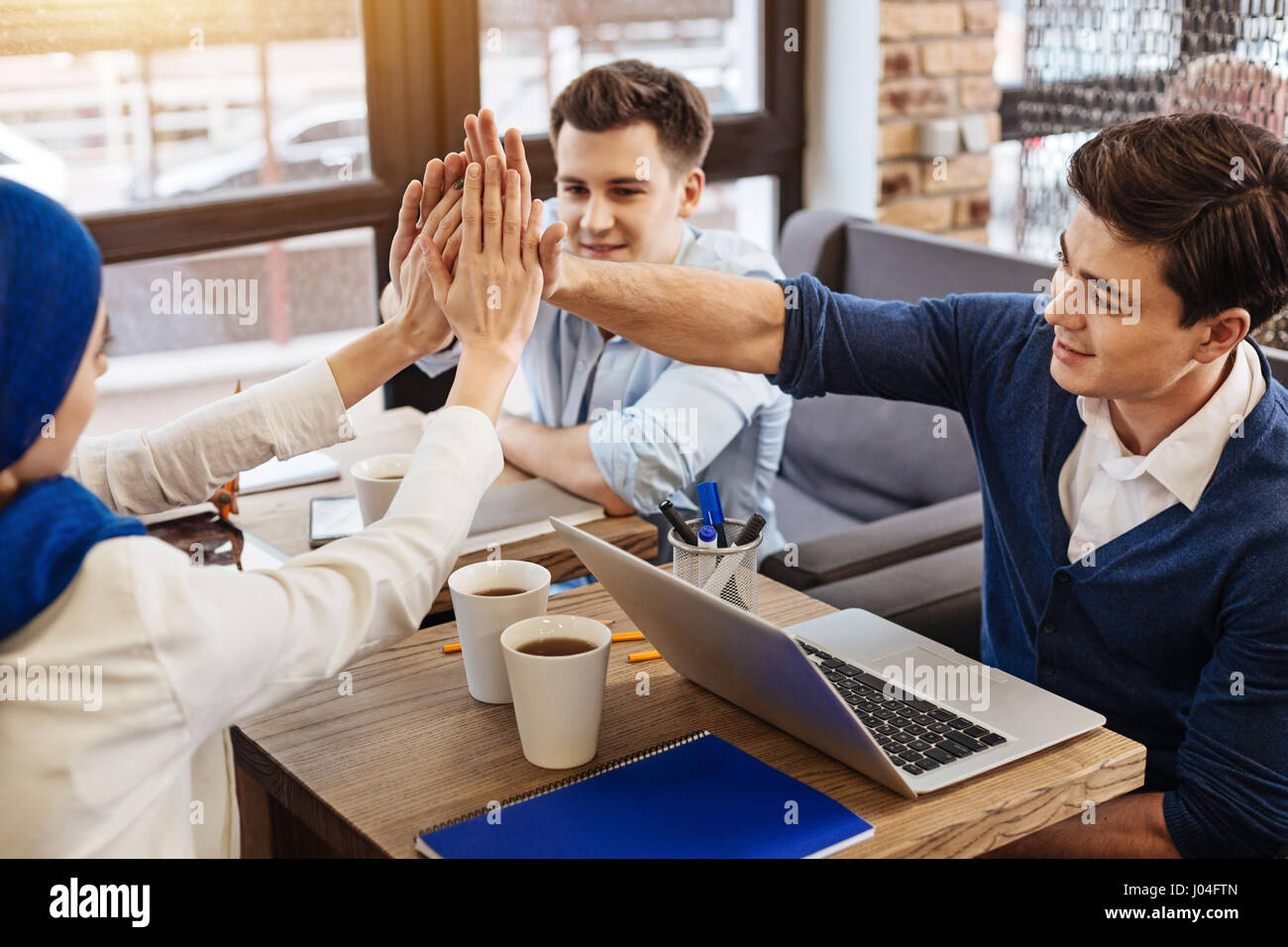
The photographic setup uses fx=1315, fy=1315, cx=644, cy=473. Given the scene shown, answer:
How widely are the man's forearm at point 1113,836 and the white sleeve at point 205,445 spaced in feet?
2.67

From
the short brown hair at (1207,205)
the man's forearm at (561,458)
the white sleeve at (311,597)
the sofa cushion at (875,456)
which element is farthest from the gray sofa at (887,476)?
the white sleeve at (311,597)

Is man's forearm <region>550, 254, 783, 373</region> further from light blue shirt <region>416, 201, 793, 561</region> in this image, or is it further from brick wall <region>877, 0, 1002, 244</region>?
brick wall <region>877, 0, 1002, 244</region>

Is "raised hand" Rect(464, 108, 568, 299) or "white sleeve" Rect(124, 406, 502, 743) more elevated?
"raised hand" Rect(464, 108, 568, 299)

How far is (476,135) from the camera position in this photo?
133cm

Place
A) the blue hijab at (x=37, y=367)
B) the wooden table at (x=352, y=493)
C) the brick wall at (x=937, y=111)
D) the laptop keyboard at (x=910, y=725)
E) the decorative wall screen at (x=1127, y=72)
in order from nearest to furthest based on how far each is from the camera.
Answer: the blue hijab at (x=37, y=367) → the laptop keyboard at (x=910, y=725) → the wooden table at (x=352, y=493) → the decorative wall screen at (x=1127, y=72) → the brick wall at (x=937, y=111)

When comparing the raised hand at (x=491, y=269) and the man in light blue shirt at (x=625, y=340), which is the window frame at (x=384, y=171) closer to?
the man in light blue shirt at (x=625, y=340)

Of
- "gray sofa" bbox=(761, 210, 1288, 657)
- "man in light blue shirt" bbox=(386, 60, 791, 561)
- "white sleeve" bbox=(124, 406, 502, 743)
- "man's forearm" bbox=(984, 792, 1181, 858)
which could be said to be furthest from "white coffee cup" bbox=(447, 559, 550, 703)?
"gray sofa" bbox=(761, 210, 1288, 657)

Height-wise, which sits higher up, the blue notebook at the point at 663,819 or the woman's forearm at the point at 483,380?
the woman's forearm at the point at 483,380

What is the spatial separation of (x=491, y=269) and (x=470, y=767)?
46cm

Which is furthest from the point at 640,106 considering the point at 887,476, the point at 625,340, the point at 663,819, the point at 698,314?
the point at 663,819

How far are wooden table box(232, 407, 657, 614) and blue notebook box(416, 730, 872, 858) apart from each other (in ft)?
1.53

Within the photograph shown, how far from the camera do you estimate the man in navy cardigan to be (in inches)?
49.3

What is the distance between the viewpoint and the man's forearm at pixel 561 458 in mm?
1771
